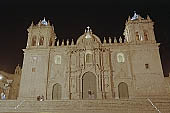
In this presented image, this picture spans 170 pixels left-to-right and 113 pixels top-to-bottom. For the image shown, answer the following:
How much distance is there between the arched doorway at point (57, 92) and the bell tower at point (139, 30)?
1329cm

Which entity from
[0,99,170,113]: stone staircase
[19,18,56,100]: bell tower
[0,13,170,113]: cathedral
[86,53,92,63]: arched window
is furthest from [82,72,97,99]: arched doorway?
[0,99,170,113]: stone staircase

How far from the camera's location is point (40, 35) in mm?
29703

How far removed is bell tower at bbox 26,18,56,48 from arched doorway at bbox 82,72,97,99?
857 centimetres

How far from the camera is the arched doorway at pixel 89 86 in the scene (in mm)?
24128

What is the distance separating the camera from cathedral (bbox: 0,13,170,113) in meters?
24.0

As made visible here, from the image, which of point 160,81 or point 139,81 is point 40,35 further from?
point 160,81

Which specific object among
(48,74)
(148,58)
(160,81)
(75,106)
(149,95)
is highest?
(148,58)

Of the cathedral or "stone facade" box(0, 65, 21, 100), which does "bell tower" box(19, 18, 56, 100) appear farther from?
"stone facade" box(0, 65, 21, 100)

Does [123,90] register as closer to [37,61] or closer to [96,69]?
[96,69]

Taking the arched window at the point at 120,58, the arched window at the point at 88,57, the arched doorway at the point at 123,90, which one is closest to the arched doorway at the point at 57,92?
the arched window at the point at 88,57

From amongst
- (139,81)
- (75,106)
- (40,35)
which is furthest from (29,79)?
(139,81)

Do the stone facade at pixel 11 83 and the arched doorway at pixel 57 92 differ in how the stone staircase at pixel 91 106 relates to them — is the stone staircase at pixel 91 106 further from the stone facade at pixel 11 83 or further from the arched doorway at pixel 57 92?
Answer: the stone facade at pixel 11 83

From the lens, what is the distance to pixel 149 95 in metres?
23.3

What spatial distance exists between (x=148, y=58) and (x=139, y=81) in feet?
12.5
